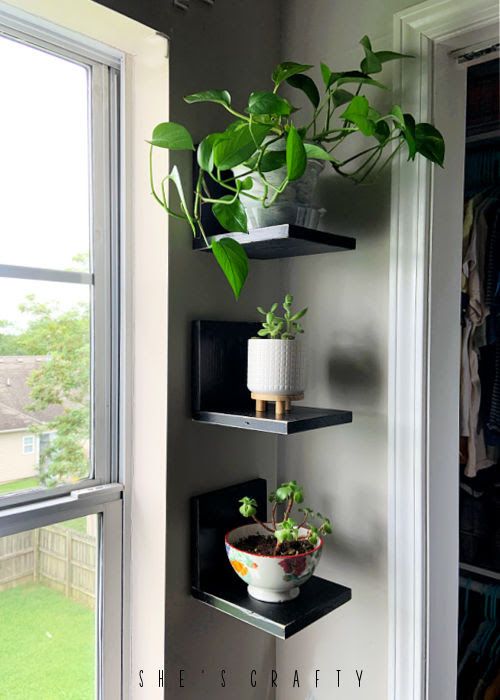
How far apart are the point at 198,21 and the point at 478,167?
1.06 meters

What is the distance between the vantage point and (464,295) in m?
1.62

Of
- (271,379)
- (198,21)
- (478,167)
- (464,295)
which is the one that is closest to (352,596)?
(271,379)

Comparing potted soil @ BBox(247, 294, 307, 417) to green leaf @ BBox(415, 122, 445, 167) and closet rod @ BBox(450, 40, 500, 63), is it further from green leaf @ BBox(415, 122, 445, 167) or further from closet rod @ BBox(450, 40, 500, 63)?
closet rod @ BBox(450, 40, 500, 63)

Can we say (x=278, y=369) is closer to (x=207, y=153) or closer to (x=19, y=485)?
(x=207, y=153)

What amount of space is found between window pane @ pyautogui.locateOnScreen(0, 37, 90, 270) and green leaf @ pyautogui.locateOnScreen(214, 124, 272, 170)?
36cm

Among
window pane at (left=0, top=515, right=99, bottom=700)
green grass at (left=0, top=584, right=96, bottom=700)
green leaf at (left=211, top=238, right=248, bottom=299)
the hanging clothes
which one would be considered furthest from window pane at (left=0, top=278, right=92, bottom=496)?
the hanging clothes

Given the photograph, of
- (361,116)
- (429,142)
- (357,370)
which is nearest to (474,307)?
(357,370)

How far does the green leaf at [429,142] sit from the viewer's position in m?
0.93

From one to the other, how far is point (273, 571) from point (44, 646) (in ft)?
1.49

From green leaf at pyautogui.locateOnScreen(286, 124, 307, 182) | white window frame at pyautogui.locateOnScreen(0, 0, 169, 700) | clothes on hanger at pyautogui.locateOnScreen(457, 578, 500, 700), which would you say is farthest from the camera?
clothes on hanger at pyautogui.locateOnScreen(457, 578, 500, 700)

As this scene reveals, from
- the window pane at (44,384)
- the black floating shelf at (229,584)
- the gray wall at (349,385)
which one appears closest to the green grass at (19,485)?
the window pane at (44,384)

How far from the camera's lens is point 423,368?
3.37ft

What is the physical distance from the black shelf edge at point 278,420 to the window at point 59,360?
0.80 feet

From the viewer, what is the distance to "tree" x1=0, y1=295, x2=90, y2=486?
3.32ft
